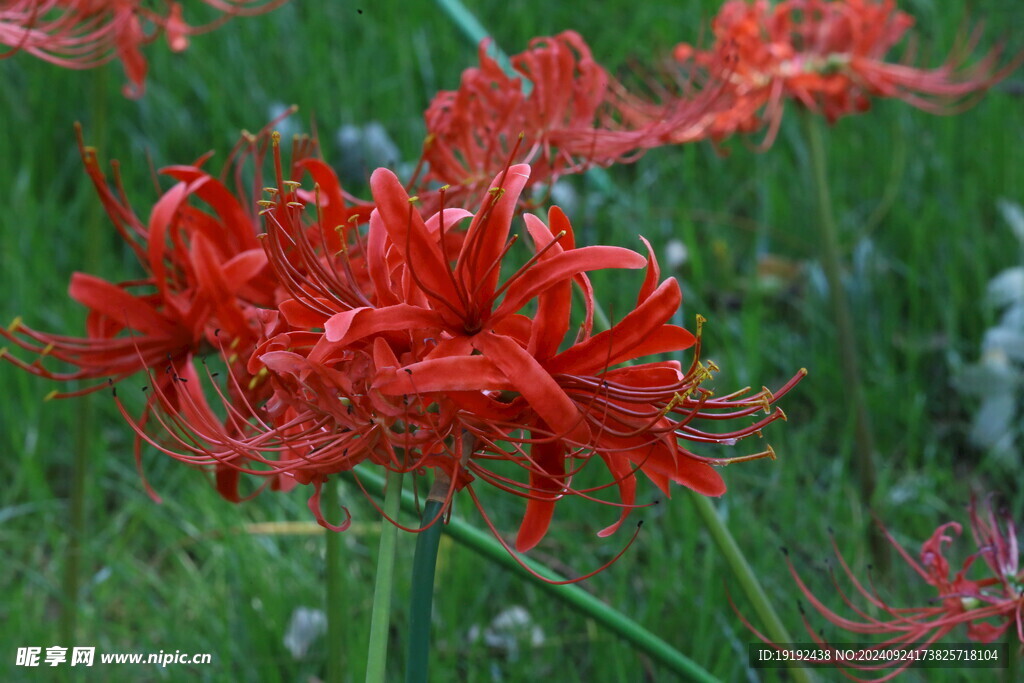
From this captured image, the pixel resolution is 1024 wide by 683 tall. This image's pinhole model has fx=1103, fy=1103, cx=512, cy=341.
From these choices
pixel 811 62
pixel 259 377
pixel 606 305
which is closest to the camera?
pixel 259 377

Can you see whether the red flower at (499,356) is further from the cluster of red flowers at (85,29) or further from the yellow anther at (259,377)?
the cluster of red flowers at (85,29)

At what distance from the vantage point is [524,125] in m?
1.21

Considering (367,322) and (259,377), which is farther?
(259,377)

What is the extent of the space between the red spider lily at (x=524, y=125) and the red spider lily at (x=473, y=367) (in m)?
0.36

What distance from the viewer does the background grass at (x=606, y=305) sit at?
1780 mm

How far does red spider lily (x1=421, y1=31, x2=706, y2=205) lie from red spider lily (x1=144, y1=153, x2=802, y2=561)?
0.36 meters

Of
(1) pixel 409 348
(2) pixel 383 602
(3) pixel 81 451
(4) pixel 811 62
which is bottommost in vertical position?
(3) pixel 81 451

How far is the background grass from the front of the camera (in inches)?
70.1

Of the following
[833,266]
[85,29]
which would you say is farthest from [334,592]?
[833,266]

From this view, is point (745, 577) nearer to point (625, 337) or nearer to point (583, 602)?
point (583, 602)

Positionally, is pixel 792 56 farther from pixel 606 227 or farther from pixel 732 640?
pixel 732 640

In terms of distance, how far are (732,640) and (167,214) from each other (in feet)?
3.17

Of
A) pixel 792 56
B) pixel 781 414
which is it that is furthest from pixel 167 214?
pixel 792 56

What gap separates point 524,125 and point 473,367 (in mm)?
557
